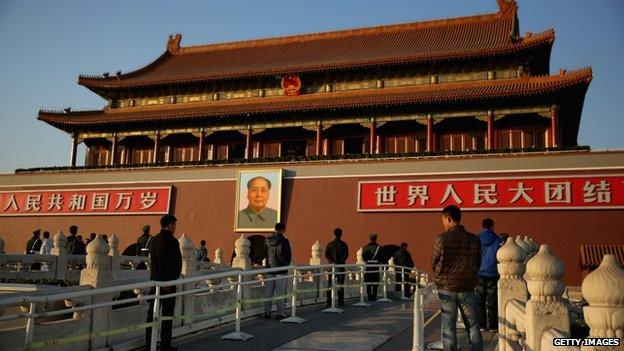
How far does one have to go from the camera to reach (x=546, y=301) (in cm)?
408

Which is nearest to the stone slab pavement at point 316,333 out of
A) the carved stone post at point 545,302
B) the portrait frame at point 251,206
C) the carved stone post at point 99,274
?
the carved stone post at point 99,274

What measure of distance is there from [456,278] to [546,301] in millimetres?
1744

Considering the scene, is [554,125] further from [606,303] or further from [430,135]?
[606,303]

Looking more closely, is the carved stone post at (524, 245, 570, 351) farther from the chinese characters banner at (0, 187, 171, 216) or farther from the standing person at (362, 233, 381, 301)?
the chinese characters banner at (0, 187, 171, 216)

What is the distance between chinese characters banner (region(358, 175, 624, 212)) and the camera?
60.5 feet

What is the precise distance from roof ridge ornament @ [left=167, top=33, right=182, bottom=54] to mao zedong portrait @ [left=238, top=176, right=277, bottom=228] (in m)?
14.9

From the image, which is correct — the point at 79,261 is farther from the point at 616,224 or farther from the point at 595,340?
the point at 616,224

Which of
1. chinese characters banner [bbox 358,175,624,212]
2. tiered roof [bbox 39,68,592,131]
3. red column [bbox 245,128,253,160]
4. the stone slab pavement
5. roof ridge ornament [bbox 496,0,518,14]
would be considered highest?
roof ridge ornament [bbox 496,0,518,14]

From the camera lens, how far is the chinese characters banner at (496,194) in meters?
18.5

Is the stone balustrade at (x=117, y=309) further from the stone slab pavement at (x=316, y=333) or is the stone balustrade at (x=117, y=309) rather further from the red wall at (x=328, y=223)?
the red wall at (x=328, y=223)

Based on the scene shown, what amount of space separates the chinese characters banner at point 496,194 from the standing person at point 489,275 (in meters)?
11.5

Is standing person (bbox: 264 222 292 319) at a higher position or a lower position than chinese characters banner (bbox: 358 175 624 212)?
lower

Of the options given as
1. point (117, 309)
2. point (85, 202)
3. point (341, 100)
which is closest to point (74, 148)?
point (85, 202)

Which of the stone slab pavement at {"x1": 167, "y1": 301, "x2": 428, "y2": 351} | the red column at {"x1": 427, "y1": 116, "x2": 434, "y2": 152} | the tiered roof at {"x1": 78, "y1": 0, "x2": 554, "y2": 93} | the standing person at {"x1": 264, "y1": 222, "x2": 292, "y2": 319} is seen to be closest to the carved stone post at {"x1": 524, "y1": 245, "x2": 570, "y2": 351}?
the stone slab pavement at {"x1": 167, "y1": 301, "x2": 428, "y2": 351}
